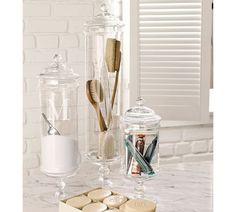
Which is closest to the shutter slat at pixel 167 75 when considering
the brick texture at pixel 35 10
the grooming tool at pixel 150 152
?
the brick texture at pixel 35 10

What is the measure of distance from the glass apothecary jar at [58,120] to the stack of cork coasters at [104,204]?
234mm

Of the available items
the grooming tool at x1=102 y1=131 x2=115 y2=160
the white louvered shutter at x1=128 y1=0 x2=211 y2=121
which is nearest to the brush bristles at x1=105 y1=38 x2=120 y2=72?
the grooming tool at x1=102 y1=131 x2=115 y2=160

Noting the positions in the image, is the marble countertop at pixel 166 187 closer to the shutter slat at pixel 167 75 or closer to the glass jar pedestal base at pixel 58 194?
the glass jar pedestal base at pixel 58 194

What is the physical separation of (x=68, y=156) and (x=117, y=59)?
0.35 metres

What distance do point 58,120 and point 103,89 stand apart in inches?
6.9

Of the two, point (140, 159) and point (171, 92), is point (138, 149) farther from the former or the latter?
point (171, 92)

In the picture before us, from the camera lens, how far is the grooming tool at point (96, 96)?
1.50 meters

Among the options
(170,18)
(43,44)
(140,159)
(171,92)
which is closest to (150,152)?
(140,159)

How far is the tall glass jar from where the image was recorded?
1.50m

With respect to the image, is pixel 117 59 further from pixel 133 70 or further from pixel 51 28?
pixel 133 70

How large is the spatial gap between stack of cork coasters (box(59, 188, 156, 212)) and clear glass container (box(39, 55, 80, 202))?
9.2 inches

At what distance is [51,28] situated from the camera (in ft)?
6.52
